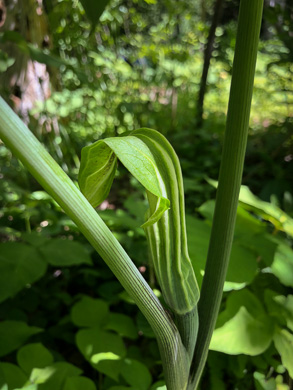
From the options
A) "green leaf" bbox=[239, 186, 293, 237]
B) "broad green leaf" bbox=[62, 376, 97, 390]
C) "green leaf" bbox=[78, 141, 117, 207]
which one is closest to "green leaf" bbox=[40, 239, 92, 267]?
"broad green leaf" bbox=[62, 376, 97, 390]

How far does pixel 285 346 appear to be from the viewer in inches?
22.2

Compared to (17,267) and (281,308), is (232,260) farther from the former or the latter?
(17,267)

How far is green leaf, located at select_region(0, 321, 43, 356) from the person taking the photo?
2.21 ft

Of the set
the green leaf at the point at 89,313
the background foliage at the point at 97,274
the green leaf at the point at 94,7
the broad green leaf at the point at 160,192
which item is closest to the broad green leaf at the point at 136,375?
the background foliage at the point at 97,274

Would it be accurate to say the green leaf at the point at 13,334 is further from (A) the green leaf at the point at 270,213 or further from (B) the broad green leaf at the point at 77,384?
(A) the green leaf at the point at 270,213

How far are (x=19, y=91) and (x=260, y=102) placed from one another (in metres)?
2.24

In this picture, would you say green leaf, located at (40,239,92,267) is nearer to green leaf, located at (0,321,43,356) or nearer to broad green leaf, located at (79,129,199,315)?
green leaf, located at (0,321,43,356)

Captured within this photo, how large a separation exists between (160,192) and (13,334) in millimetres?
547

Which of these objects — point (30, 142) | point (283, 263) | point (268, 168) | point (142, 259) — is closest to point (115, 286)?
point (142, 259)

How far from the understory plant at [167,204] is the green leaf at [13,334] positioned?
0.40 meters

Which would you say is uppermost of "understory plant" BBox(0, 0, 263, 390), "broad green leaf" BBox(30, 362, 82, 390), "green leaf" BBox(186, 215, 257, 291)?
"understory plant" BBox(0, 0, 263, 390)

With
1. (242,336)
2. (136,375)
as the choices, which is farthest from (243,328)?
(136,375)

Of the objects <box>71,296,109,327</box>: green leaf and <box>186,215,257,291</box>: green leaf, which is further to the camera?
<box>71,296,109,327</box>: green leaf

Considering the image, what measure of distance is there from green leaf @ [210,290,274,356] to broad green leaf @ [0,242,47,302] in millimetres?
372
